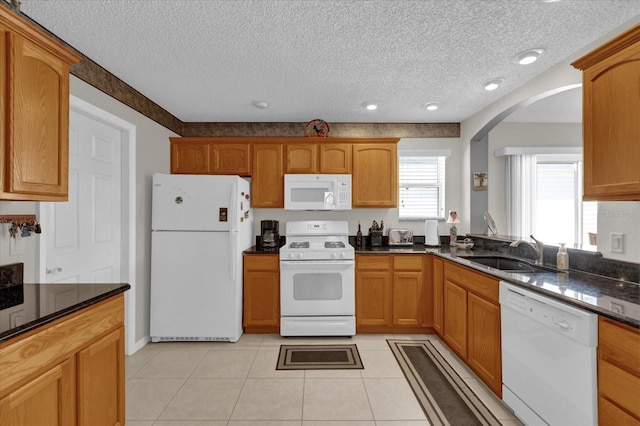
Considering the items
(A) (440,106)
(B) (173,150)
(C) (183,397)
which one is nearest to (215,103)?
(B) (173,150)

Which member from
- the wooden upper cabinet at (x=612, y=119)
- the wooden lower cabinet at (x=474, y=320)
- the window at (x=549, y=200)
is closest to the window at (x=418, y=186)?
the window at (x=549, y=200)

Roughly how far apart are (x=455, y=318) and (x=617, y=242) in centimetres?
130

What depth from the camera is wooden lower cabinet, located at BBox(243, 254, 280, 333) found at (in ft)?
11.2

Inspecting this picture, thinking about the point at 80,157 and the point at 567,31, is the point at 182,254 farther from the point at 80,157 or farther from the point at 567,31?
the point at 567,31

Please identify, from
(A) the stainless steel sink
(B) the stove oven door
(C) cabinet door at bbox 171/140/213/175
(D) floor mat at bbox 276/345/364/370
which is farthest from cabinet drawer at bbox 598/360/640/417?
(C) cabinet door at bbox 171/140/213/175

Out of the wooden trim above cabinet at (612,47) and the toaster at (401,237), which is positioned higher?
the wooden trim above cabinet at (612,47)

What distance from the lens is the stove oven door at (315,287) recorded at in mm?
3295

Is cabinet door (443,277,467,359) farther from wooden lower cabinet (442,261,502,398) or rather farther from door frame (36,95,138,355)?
door frame (36,95,138,355)

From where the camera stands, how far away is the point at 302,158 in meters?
3.73

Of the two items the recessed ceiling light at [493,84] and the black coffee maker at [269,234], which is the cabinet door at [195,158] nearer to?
the black coffee maker at [269,234]

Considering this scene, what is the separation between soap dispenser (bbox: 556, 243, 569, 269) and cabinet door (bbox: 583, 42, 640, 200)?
2.27 ft

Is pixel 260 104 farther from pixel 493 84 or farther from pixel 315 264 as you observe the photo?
pixel 493 84

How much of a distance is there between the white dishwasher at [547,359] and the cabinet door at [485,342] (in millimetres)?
78

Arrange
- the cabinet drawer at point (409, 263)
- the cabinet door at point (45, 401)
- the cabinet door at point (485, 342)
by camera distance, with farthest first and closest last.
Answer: the cabinet drawer at point (409, 263)
the cabinet door at point (485, 342)
the cabinet door at point (45, 401)
